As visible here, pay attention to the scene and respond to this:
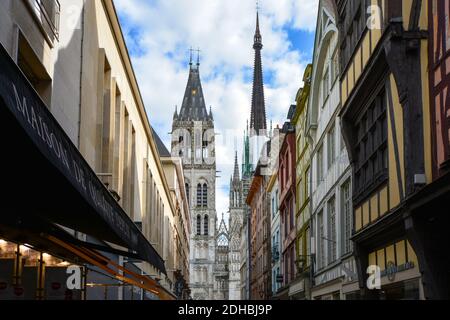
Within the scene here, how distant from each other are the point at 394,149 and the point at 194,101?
14400cm

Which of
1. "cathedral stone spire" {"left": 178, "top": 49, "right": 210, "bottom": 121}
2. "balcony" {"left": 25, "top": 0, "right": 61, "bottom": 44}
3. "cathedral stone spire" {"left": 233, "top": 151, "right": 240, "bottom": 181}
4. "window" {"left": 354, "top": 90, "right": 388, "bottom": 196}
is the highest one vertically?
"cathedral stone spire" {"left": 178, "top": 49, "right": 210, "bottom": 121}

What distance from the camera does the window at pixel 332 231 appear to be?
2207cm

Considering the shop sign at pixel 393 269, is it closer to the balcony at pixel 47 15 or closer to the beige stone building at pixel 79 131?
the beige stone building at pixel 79 131

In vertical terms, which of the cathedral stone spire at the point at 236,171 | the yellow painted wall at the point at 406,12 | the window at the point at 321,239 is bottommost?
the window at the point at 321,239

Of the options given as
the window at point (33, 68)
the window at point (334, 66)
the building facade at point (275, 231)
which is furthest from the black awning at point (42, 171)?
the building facade at point (275, 231)

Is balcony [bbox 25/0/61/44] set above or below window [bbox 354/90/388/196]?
above

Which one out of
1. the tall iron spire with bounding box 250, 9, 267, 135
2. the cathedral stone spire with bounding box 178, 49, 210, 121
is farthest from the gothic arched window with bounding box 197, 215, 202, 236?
the tall iron spire with bounding box 250, 9, 267, 135

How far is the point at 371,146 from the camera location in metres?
15.8

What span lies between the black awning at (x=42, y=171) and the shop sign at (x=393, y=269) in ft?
16.4

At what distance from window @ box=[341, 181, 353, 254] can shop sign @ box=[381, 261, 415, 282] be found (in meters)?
4.51

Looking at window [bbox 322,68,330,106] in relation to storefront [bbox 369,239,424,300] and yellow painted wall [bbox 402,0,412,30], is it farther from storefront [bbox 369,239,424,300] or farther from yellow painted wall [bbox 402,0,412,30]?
yellow painted wall [bbox 402,0,412,30]

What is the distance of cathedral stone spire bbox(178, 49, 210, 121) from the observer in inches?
6038
